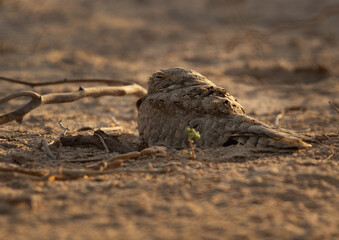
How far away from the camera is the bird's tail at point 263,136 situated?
289cm

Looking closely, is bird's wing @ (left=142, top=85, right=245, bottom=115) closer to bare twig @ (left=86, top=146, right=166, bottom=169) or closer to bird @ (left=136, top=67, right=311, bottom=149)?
bird @ (left=136, top=67, right=311, bottom=149)

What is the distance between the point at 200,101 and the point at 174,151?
41cm

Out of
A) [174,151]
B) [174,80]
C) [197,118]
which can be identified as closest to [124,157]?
[174,151]

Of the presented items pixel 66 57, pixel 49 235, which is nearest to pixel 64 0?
pixel 66 57

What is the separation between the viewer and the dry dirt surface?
197cm

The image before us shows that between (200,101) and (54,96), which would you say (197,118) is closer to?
(200,101)

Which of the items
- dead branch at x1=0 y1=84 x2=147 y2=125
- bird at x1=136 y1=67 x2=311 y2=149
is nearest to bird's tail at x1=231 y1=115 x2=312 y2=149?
bird at x1=136 y1=67 x2=311 y2=149

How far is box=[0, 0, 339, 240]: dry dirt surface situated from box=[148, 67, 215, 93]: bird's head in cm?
56

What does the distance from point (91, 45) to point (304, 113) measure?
4.78 metres

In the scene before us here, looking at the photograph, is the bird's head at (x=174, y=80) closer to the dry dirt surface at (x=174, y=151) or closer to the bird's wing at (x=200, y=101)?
the bird's wing at (x=200, y=101)

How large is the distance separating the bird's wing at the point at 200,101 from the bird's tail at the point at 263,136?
16cm

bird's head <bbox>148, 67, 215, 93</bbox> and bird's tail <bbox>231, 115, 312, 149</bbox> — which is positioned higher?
bird's head <bbox>148, 67, 215, 93</bbox>

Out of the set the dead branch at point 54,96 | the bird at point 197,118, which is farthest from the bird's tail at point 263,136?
the dead branch at point 54,96

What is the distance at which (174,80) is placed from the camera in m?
3.40
